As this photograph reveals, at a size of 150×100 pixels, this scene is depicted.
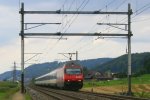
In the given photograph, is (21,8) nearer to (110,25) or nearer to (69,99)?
(110,25)

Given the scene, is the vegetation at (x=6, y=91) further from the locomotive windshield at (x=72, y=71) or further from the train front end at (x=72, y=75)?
the locomotive windshield at (x=72, y=71)

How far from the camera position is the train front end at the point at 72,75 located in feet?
194

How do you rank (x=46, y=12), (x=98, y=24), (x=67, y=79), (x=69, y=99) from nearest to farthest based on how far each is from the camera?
1. (x=69, y=99)
2. (x=98, y=24)
3. (x=46, y=12)
4. (x=67, y=79)

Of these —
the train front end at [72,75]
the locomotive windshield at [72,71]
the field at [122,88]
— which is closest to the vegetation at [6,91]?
the train front end at [72,75]

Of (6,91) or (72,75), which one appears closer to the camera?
(72,75)

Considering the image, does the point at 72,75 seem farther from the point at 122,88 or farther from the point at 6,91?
the point at 6,91

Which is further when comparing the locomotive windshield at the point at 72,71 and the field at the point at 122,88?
the locomotive windshield at the point at 72,71

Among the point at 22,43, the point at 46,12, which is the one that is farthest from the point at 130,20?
the point at 22,43

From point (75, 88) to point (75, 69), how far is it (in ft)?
8.35

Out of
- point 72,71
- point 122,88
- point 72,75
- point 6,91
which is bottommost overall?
point 6,91

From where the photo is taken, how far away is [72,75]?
59.1 meters

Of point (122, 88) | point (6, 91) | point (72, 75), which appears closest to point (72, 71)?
point (72, 75)

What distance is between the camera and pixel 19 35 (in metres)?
53.1

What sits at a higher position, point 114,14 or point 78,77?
point 114,14
